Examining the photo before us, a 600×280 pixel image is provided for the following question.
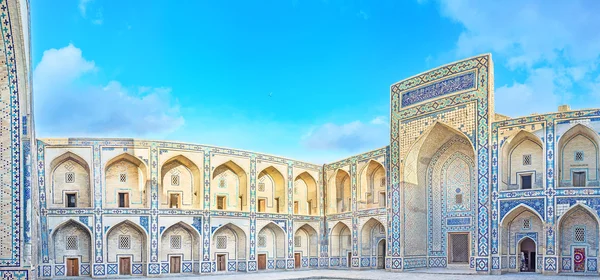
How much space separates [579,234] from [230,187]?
14.2 m

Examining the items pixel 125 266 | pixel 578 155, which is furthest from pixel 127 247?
pixel 578 155

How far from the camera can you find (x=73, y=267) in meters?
20.3

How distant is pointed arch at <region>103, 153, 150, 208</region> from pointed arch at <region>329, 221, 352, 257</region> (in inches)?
364

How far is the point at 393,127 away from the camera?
2230 cm

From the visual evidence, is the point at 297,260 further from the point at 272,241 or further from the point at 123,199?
the point at 123,199

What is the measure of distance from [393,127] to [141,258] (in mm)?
11932

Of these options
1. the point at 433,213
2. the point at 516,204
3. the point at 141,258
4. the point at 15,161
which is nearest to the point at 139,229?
the point at 141,258

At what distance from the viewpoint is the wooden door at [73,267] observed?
20.2 meters

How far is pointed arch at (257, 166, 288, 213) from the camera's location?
24656mm

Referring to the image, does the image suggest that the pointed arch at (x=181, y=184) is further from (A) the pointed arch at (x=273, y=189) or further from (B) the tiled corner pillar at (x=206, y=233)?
(A) the pointed arch at (x=273, y=189)

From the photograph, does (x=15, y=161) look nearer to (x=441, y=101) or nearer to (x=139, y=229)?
(x=139, y=229)

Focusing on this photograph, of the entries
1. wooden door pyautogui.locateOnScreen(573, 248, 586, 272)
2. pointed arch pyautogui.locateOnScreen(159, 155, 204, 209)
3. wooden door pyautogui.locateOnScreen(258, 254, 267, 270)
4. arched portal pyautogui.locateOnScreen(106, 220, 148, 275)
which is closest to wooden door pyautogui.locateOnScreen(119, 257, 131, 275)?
arched portal pyautogui.locateOnScreen(106, 220, 148, 275)

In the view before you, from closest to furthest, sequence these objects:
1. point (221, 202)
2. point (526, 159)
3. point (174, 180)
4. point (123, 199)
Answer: point (526, 159) → point (123, 199) → point (174, 180) → point (221, 202)

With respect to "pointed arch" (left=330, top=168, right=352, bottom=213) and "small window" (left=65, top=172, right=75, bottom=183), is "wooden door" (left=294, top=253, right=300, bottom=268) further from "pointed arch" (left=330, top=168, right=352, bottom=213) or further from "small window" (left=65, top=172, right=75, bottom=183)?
"small window" (left=65, top=172, right=75, bottom=183)
